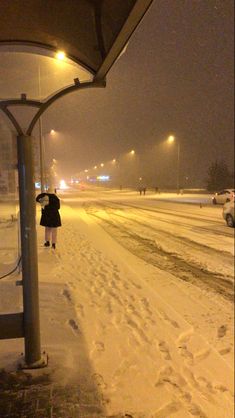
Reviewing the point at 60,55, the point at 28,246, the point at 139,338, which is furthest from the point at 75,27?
the point at 139,338

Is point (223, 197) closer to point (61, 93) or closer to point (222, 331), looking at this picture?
point (222, 331)

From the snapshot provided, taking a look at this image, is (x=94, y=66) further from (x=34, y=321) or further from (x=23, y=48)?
(x=34, y=321)

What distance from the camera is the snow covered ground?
10.8 ft

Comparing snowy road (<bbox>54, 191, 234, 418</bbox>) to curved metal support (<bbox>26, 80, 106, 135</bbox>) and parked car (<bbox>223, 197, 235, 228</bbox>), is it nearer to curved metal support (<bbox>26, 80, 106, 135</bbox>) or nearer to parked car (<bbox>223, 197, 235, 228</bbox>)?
curved metal support (<bbox>26, 80, 106, 135</bbox>)

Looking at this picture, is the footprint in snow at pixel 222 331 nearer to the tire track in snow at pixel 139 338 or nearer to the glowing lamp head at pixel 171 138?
the tire track in snow at pixel 139 338

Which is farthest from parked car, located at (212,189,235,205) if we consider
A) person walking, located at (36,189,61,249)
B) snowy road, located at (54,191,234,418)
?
person walking, located at (36,189,61,249)

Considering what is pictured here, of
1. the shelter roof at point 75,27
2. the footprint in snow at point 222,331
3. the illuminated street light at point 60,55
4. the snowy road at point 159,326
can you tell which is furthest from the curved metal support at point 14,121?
the footprint in snow at point 222,331

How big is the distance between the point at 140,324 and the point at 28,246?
2179 millimetres

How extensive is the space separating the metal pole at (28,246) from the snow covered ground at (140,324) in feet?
1.03

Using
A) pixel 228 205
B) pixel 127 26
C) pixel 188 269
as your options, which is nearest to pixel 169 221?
pixel 228 205

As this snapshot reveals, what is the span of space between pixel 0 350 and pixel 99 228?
11105 mm

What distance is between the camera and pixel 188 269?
8062 mm

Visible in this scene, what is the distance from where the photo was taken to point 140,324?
15.6 ft

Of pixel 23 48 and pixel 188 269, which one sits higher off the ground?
pixel 23 48
